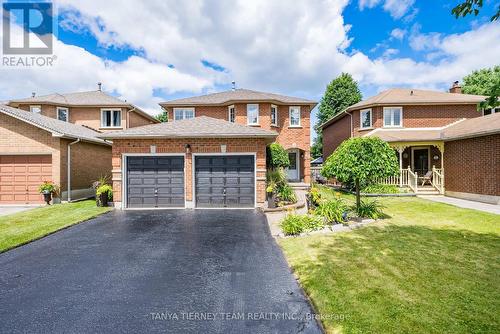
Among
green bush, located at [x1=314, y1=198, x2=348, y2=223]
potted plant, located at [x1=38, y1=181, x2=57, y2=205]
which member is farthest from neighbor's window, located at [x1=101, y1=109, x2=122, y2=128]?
green bush, located at [x1=314, y1=198, x2=348, y2=223]

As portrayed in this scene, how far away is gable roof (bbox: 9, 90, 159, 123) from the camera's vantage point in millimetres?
22828

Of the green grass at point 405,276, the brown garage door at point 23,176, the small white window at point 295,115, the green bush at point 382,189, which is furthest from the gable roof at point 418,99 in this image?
the brown garage door at point 23,176

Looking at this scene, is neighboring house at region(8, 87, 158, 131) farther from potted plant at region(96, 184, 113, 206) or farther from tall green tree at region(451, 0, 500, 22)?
tall green tree at region(451, 0, 500, 22)

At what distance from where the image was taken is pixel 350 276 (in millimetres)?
4879

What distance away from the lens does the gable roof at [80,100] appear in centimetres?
2283

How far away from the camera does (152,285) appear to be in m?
4.79

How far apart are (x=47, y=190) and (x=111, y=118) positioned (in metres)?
11.6

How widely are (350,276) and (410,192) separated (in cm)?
1401

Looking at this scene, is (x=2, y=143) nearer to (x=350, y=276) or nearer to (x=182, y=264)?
(x=182, y=264)

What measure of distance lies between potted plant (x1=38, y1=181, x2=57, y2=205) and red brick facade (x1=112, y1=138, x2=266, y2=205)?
13.1 feet

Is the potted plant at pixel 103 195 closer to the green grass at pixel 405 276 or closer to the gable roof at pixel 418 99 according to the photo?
the green grass at pixel 405 276

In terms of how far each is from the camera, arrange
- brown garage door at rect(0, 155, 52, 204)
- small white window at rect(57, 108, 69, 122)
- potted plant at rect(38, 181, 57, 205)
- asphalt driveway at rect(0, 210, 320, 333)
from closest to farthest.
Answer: asphalt driveway at rect(0, 210, 320, 333) < potted plant at rect(38, 181, 57, 205) < brown garage door at rect(0, 155, 52, 204) < small white window at rect(57, 108, 69, 122)

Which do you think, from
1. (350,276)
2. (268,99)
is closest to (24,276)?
(350,276)

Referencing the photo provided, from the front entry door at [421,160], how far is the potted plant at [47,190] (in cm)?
2365
